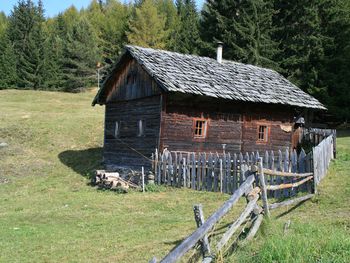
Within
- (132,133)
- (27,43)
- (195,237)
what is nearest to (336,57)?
(132,133)

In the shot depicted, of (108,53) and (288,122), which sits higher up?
(108,53)

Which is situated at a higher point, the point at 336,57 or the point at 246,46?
the point at 246,46

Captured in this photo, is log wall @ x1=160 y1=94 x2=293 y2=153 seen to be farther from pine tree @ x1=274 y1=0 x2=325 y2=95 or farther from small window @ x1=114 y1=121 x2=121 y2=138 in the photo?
pine tree @ x1=274 y1=0 x2=325 y2=95

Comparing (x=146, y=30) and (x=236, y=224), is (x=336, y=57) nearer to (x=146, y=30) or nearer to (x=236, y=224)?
(x=146, y=30)

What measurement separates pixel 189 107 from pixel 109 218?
8.92 metres

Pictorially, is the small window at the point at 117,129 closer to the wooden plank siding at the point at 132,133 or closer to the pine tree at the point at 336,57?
the wooden plank siding at the point at 132,133

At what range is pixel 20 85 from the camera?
6322 cm

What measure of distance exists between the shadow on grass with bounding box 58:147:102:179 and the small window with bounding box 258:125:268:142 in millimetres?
8507

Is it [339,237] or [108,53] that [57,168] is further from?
[108,53]

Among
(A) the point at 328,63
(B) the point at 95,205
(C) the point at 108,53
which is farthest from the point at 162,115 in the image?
(C) the point at 108,53

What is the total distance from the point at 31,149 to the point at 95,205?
1523 cm

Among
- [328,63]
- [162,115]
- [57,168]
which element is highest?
[328,63]

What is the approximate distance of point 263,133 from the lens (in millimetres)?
23703

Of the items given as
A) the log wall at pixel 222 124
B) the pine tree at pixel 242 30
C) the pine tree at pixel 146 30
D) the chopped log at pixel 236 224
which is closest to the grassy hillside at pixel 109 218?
the chopped log at pixel 236 224
